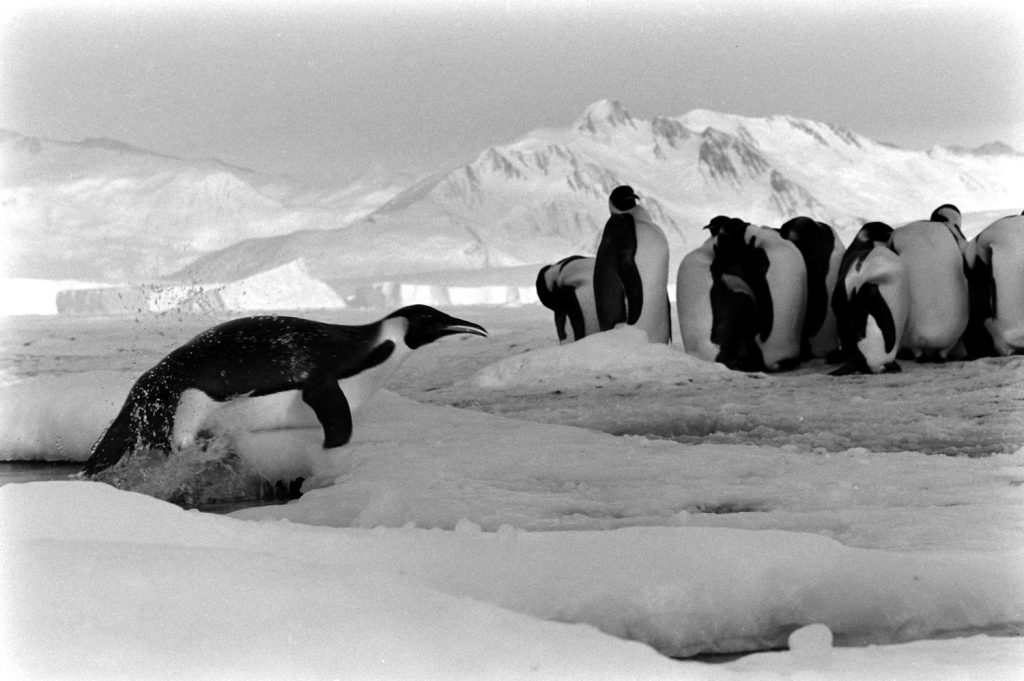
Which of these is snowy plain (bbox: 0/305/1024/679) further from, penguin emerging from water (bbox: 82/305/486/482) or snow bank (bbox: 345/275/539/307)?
snow bank (bbox: 345/275/539/307)

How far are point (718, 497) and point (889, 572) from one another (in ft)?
2.82

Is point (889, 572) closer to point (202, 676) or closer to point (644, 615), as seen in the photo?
point (644, 615)

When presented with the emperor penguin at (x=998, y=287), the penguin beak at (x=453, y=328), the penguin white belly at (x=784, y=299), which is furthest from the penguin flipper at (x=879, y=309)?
the penguin beak at (x=453, y=328)

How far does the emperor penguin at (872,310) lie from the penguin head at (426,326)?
2.53 m

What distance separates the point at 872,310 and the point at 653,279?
1.27 meters

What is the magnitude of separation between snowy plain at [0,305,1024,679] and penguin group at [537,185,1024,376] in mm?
1542

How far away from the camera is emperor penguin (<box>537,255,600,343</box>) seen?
7043mm

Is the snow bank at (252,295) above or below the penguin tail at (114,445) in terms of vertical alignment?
above

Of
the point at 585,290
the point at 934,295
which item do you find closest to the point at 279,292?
the point at 585,290

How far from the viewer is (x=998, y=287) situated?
19.5 feet

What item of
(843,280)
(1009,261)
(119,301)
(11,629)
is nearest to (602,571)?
(11,629)

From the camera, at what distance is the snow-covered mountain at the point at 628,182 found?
24.1 m

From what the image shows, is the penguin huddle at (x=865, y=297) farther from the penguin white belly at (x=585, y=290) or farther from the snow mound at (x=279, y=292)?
the snow mound at (x=279, y=292)

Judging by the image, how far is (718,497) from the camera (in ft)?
9.90
